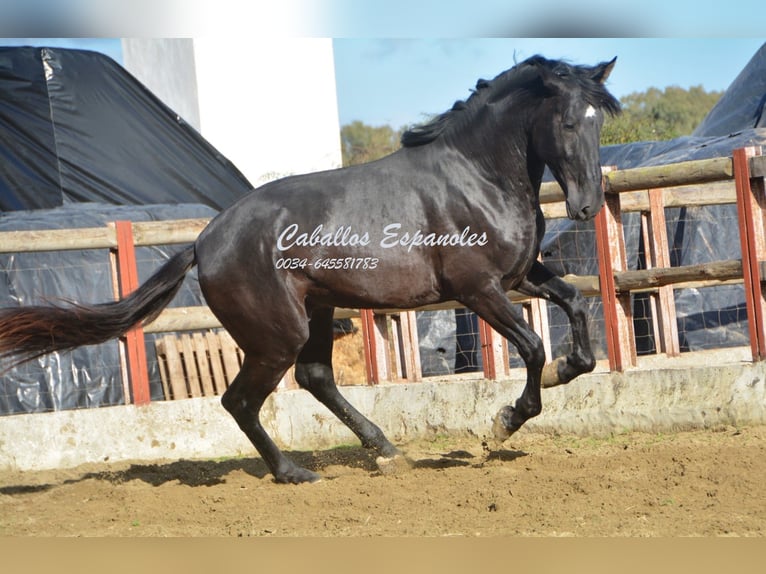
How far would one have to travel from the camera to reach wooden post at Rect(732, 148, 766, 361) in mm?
6230

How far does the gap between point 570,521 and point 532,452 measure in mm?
2252

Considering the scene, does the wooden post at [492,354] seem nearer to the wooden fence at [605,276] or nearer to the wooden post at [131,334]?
the wooden fence at [605,276]

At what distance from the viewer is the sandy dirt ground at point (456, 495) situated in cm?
403

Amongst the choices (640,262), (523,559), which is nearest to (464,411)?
(640,262)

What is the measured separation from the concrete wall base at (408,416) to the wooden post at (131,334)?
174 mm

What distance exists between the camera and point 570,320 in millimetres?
5629

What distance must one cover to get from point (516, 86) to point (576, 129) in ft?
Answer: 1.88

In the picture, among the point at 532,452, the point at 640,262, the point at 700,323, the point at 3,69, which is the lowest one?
the point at 532,452

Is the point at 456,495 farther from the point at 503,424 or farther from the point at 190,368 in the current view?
the point at 190,368

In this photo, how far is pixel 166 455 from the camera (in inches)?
294

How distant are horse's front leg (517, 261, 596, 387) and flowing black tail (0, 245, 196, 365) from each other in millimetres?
2283

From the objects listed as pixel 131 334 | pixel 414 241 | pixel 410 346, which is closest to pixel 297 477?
pixel 414 241

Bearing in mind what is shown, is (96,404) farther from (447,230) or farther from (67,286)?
(447,230)

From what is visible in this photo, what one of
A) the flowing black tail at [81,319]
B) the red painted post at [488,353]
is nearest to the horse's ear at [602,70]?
the red painted post at [488,353]
